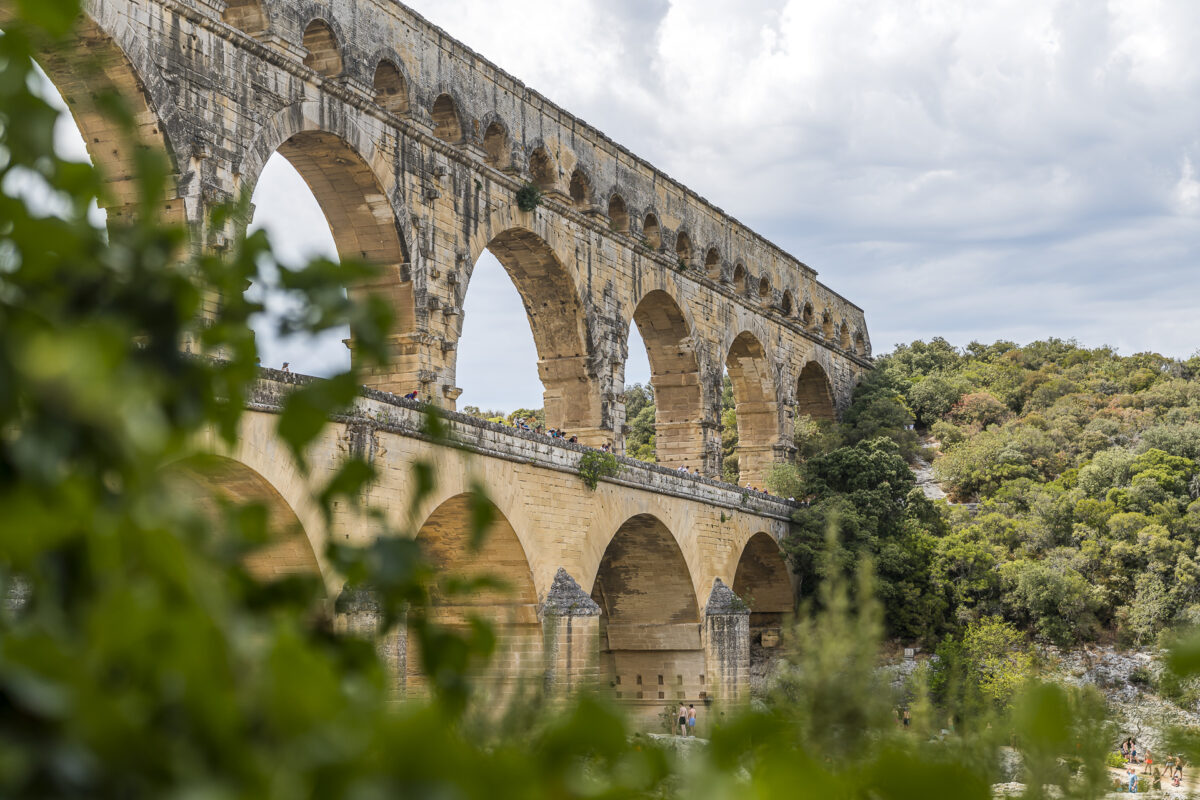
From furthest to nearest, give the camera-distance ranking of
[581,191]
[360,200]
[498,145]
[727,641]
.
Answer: [581,191] → [727,641] → [498,145] → [360,200]

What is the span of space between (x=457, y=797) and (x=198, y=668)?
0.23 meters

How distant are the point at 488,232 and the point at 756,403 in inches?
570

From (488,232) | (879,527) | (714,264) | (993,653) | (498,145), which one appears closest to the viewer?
(488,232)

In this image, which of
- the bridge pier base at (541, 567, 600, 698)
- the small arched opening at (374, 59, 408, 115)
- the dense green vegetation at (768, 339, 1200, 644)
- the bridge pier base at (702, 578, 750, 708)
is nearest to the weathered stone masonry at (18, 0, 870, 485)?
the small arched opening at (374, 59, 408, 115)

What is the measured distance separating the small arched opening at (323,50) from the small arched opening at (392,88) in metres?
1.47

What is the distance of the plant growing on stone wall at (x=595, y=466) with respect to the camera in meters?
21.5

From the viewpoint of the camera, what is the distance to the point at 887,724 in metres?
2.61

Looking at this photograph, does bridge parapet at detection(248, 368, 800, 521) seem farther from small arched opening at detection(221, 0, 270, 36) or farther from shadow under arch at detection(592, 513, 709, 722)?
small arched opening at detection(221, 0, 270, 36)

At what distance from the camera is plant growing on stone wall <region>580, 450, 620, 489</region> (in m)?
21.5

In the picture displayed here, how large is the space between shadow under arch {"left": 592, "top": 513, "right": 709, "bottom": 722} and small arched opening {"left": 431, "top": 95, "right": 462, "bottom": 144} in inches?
325

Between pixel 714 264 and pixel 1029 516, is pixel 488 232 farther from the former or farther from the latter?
pixel 1029 516

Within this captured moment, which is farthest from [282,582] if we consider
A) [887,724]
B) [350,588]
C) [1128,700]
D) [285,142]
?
[1128,700]

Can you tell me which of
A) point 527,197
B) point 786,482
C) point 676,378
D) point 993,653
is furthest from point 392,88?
point 993,653

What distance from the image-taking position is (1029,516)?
33.9 m
